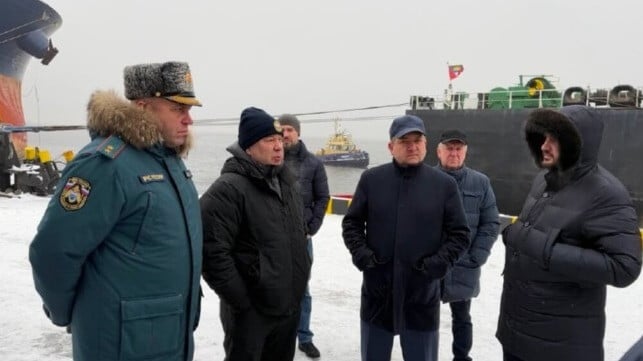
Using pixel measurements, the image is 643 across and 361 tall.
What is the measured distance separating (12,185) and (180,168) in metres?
13.0

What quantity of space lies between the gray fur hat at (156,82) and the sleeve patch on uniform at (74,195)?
436 millimetres

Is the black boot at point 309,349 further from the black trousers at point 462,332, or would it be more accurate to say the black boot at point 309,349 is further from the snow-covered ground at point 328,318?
the black trousers at point 462,332

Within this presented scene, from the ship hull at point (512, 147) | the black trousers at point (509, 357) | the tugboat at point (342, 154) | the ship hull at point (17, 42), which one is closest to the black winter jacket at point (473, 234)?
the black trousers at point (509, 357)

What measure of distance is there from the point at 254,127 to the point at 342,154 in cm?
5593

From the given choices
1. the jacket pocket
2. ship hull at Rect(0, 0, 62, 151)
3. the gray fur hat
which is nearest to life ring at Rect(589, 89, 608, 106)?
the gray fur hat

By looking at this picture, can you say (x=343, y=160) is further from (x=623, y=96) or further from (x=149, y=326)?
(x=149, y=326)

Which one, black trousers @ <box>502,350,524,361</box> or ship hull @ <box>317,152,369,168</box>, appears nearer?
black trousers @ <box>502,350,524,361</box>

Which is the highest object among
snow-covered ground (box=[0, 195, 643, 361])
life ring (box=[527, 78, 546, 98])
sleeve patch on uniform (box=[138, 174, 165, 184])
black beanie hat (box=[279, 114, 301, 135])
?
life ring (box=[527, 78, 546, 98])

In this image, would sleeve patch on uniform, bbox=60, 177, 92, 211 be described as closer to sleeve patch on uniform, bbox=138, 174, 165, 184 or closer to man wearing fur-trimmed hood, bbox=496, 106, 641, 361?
sleeve patch on uniform, bbox=138, 174, 165, 184

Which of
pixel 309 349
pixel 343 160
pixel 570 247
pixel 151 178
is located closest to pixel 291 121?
pixel 309 349

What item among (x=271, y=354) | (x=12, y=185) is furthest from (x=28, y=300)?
(x=12, y=185)

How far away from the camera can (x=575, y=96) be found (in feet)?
37.3

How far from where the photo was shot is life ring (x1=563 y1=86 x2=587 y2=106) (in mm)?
11247

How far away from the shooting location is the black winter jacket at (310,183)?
3.96 m
